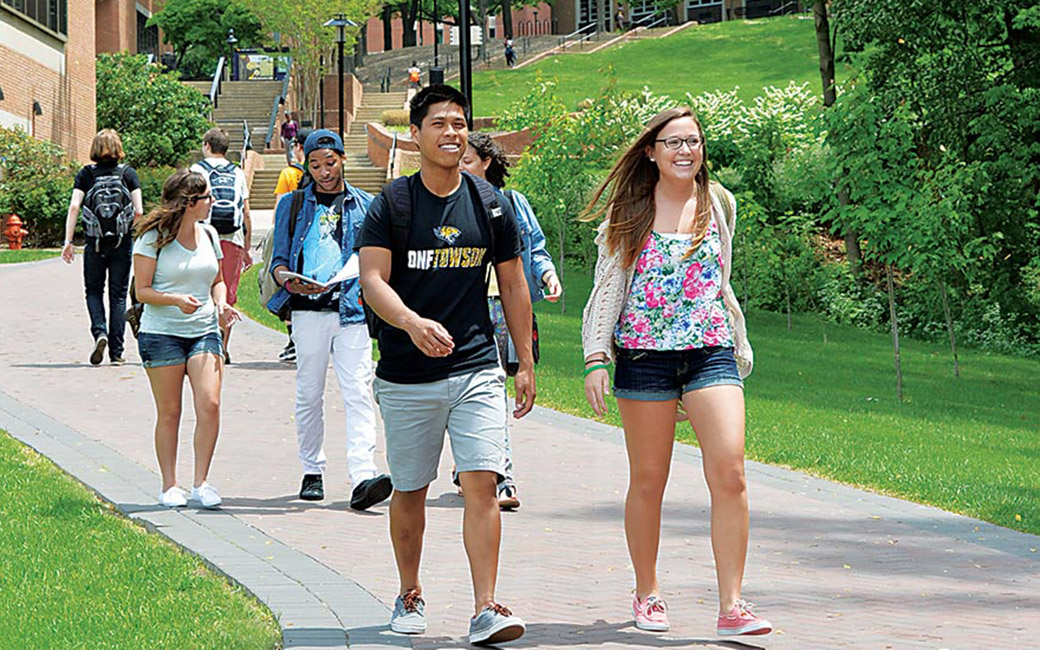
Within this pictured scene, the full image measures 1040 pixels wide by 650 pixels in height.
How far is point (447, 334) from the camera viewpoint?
5.36 metres

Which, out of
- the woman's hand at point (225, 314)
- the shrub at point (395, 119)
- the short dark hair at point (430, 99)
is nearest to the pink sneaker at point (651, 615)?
the short dark hair at point (430, 99)

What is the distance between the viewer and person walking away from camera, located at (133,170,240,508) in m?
7.98

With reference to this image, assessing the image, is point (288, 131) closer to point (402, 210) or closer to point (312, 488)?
point (312, 488)

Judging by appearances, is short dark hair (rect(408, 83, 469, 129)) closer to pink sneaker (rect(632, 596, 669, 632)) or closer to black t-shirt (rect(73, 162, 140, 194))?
pink sneaker (rect(632, 596, 669, 632))

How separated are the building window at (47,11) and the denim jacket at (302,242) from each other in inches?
1229

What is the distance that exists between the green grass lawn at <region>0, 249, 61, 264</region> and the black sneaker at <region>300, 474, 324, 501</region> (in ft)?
64.3

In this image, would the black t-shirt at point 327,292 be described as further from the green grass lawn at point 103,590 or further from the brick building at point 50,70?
the brick building at point 50,70

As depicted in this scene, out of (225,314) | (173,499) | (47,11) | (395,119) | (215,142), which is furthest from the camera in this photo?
(395,119)

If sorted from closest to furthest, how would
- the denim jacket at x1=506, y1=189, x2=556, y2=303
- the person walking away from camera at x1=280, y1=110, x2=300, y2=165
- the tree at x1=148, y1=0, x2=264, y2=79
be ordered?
the denim jacket at x1=506, y1=189, x2=556, y2=303 < the person walking away from camera at x1=280, y1=110, x2=300, y2=165 < the tree at x1=148, y1=0, x2=264, y2=79

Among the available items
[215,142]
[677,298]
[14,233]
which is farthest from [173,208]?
[14,233]

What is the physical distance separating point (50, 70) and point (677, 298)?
37725mm

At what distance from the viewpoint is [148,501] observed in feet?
26.3

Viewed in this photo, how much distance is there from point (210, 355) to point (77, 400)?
4308 mm

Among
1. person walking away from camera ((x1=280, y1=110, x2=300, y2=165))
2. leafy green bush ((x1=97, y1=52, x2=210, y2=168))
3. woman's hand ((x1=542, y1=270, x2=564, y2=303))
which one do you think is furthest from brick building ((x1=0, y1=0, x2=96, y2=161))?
woman's hand ((x1=542, y1=270, x2=564, y2=303))
